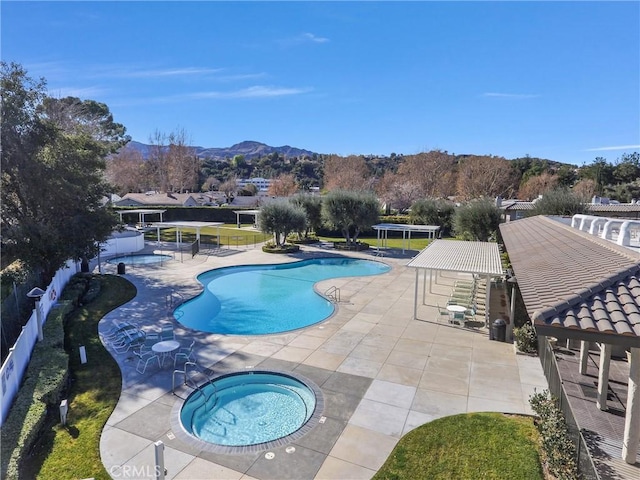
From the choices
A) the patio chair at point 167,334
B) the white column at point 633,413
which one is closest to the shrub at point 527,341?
the white column at point 633,413

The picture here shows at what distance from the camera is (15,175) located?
Answer: 15172mm

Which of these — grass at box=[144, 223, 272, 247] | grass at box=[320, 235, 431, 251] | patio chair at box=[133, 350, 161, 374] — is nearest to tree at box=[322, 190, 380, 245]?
grass at box=[320, 235, 431, 251]

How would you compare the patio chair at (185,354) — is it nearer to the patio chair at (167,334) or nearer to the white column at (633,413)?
the patio chair at (167,334)

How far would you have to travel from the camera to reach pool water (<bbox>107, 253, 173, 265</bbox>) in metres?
26.4

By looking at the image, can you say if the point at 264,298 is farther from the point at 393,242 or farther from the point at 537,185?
the point at 537,185

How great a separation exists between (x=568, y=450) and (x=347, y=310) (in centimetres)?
1033

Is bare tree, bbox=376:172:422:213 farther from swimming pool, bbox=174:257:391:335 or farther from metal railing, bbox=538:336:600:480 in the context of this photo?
metal railing, bbox=538:336:600:480

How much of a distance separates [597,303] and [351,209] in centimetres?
2732

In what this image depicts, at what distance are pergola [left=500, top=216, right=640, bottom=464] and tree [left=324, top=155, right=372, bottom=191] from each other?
5825cm

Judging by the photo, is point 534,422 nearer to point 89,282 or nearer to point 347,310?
point 347,310

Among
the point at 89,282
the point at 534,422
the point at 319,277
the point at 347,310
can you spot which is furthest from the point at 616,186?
the point at 89,282

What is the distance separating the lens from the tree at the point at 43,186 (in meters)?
14.4

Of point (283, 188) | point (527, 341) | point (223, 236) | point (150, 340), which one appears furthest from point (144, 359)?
point (283, 188)

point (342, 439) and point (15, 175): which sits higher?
point (15, 175)
